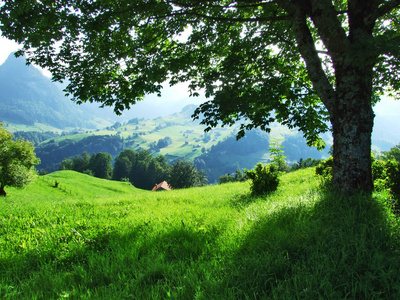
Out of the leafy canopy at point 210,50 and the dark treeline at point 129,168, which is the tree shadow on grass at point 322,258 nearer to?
the leafy canopy at point 210,50

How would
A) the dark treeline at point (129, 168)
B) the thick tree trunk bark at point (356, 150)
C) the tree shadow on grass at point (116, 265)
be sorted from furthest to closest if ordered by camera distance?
the dark treeline at point (129, 168) → the thick tree trunk bark at point (356, 150) → the tree shadow on grass at point (116, 265)

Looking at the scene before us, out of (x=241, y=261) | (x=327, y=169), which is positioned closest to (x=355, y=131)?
(x=327, y=169)

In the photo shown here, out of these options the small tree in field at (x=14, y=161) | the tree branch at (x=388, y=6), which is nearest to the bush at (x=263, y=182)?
the tree branch at (x=388, y=6)

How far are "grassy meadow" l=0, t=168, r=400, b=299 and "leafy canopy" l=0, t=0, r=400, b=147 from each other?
3.51 m

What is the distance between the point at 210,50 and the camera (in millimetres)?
9227

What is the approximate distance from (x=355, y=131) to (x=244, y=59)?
16.1 ft

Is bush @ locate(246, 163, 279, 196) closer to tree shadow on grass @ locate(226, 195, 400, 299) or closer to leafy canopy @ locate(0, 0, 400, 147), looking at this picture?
leafy canopy @ locate(0, 0, 400, 147)

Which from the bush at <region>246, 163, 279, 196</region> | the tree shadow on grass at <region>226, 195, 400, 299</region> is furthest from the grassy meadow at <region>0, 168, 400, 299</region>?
the bush at <region>246, 163, 279, 196</region>

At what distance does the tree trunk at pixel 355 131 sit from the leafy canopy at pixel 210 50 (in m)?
0.43

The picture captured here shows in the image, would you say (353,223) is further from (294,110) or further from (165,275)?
(294,110)

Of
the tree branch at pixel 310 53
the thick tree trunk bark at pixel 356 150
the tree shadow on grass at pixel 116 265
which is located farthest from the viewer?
the tree branch at pixel 310 53

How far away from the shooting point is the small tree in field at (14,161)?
27.0 m

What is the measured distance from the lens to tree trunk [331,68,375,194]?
6137 millimetres

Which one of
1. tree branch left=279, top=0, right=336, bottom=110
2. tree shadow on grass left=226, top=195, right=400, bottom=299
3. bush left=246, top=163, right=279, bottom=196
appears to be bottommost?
tree shadow on grass left=226, top=195, right=400, bottom=299
